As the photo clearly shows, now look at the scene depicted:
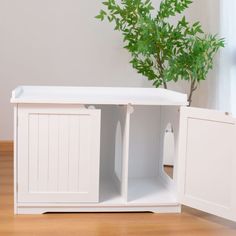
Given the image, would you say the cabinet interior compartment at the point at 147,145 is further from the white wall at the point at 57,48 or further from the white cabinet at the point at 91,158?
the white wall at the point at 57,48

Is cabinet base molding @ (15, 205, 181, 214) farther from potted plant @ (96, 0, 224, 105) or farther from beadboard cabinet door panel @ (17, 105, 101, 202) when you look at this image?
potted plant @ (96, 0, 224, 105)

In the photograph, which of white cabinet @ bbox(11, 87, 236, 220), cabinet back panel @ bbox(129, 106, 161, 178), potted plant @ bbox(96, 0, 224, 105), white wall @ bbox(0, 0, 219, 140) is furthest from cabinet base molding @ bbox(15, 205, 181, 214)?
white wall @ bbox(0, 0, 219, 140)

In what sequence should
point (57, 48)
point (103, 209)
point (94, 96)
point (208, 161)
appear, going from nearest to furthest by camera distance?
point (208, 161) → point (103, 209) → point (94, 96) → point (57, 48)

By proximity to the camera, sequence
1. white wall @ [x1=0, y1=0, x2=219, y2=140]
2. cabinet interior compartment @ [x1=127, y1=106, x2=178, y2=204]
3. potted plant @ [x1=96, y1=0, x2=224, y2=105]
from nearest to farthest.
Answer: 1. cabinet interior compartment @ [x1=127, y1=106, x2=178, y2=204]
2. potted plant @ [x1=96, y1=0, x2=224, y2=105]
3. white wall @ [x1=0, y1=0, x2=219, y2=140]

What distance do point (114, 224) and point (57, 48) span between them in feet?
5.73

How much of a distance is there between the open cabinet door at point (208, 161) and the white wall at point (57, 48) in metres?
1.35

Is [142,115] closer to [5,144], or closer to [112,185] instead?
[112,185]

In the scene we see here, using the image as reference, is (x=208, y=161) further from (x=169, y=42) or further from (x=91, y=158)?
(x=169, y=42)

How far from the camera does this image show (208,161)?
184 centimetres

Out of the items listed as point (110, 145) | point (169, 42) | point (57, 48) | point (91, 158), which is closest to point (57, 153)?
point (91, 158)

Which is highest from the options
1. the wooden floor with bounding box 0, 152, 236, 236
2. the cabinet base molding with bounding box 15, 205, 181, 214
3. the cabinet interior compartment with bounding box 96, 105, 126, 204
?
the cabinet interior compartment with bounding box 96, 105, 126, 204

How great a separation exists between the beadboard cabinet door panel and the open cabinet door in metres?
0.36

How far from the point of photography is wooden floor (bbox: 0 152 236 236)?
1.75 metres

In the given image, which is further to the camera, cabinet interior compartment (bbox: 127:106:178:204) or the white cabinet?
cabinet interior compartment (bbox: 127:106:178:204)
